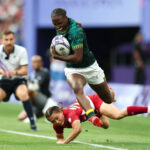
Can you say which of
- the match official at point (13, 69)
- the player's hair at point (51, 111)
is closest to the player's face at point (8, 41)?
the match official at point (13, 69)

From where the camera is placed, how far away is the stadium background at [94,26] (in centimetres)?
2394

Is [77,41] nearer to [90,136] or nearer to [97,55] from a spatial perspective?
[90,136]

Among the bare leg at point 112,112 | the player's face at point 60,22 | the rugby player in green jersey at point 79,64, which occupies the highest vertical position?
the player's face at point 60,22

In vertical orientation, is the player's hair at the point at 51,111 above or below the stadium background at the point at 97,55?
above

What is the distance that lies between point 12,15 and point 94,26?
14.3ft

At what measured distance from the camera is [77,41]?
412 inches

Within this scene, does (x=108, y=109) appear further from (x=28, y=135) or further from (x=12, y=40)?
(x=12, y=40)

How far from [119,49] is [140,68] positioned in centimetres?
866

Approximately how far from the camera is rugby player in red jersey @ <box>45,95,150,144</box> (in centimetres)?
1008

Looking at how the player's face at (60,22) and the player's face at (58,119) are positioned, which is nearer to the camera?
the player's face at (58,119)

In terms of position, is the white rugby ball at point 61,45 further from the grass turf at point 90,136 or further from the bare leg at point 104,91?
the grass turf at point 90,136

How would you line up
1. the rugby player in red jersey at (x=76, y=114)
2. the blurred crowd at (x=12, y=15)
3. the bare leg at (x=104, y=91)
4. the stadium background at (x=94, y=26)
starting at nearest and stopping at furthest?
the rugby player in red jersey at (x=76, y=114) → the bare leg at (x=104, y=91) → the stadium background at (x=94, y=26) → the blurred crowd at (x=12, y=15)

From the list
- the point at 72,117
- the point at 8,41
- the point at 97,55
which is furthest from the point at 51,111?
the point at 97,55

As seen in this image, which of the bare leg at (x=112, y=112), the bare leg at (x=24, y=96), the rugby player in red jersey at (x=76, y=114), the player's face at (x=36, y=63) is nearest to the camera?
the rugby player in red jersey at (x=76, y=114)
